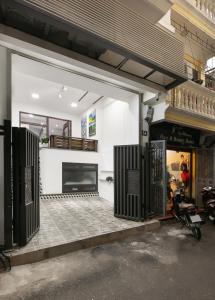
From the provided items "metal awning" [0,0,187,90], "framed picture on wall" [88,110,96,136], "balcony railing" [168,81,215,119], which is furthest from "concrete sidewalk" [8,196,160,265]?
"framed picture on wall" [88,110,96,136]

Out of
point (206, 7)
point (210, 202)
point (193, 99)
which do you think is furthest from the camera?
point (206, 7)

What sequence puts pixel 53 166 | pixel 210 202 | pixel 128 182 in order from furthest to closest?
1. pixel 53 166
2. pixel 210 202
3. pixel 128 182

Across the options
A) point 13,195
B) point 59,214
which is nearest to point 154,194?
point 59,214

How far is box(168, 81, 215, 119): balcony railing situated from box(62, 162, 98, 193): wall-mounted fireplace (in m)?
5.08

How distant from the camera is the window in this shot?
9.80m

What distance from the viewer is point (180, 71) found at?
396cm

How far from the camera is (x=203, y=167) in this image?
7105mm

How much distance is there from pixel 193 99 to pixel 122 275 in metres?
5.23

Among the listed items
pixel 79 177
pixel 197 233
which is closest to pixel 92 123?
pixel 79 177

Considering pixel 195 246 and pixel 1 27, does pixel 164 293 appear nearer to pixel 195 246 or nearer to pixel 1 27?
pixel 195 246

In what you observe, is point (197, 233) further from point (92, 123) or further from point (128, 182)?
point (92, 123)

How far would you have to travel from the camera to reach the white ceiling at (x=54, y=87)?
160 inches

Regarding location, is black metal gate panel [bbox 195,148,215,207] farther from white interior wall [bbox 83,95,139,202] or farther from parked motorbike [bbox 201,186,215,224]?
white interior wall [bbox 83,95,139,202]

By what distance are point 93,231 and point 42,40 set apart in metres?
4.01
